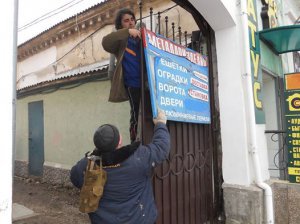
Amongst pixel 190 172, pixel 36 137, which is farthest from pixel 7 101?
pixel 36 137

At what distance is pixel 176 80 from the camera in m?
3.37

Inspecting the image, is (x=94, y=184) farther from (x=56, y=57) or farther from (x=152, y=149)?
(x=56, y=57)

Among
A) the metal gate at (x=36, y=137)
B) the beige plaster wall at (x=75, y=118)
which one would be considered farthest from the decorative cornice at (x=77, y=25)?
the metal gate at (x=36, y=137)

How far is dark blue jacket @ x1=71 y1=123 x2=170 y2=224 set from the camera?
2.33 m

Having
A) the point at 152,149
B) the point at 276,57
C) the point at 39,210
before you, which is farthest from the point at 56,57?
the point at 152,149

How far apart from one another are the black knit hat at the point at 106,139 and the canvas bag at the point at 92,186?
15 centimetres

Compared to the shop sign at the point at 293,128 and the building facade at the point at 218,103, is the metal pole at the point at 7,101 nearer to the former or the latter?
the building facade at the point at 218,103

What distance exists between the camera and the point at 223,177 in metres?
4.23

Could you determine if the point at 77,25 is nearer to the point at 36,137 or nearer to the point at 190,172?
the point at 36,137

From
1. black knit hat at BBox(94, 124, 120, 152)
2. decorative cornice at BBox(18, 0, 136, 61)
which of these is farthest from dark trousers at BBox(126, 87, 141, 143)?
decorative cornice at BBox(18, 0, 136, 61)

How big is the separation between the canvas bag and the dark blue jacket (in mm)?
73

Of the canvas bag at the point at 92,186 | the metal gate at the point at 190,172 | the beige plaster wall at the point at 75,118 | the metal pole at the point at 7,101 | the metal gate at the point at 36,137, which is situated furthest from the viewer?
the metal gate at the point at 36,137

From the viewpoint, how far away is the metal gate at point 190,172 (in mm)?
3143

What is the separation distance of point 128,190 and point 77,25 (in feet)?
28.4
